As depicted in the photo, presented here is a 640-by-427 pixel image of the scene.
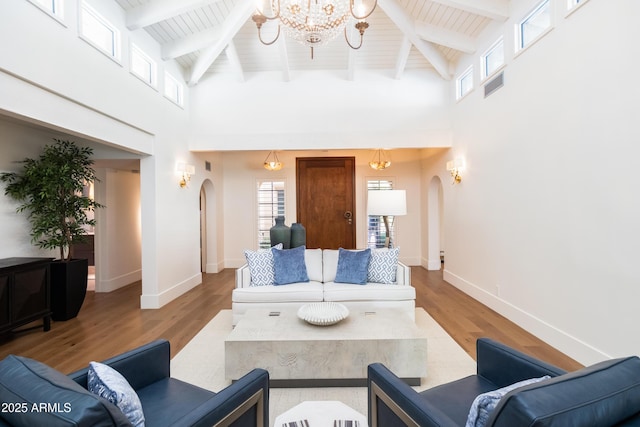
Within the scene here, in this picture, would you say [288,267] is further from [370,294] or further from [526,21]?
[526,21]

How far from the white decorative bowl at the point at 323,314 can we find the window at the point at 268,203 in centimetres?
467

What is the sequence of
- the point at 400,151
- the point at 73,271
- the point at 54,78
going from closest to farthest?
1. the point at 54,78
2. the point at 73,271
3. the point at 400,151

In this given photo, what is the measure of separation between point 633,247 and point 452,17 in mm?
3663

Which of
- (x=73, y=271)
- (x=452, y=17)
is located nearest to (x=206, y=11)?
(x=452, y=17)

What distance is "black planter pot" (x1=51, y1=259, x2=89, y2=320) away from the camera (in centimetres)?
379

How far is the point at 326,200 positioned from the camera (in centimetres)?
709

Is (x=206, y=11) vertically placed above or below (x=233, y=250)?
above

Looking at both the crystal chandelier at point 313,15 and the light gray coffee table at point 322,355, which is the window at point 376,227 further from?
the light gray coffee table at point 322,355

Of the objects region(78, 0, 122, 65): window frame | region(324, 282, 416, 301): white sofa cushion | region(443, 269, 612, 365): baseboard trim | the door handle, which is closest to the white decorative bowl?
region(324, 282, 416, 301): white sofa cushion

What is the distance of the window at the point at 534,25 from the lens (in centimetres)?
311

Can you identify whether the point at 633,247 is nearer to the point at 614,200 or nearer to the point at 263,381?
the point at 614,200

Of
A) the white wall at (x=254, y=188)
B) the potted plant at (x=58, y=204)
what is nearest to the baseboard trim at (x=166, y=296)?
the potted plant at (x=58, y=204)

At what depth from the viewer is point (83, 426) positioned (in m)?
0.84

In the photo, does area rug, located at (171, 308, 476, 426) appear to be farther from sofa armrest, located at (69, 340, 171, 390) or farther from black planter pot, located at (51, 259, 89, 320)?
black planter pot, located at (51, 259, 89, 320)
